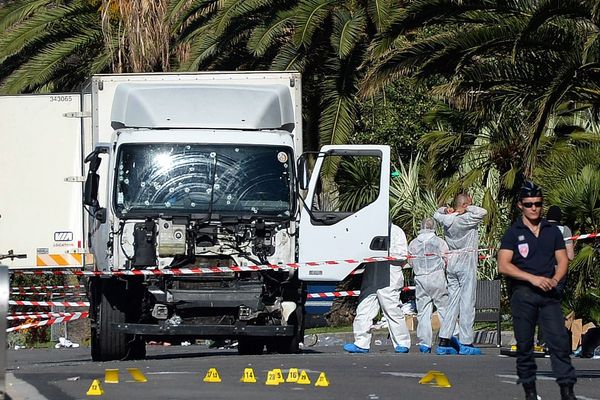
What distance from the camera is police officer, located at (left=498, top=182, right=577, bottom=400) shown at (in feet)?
34.1

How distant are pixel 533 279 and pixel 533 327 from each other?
0.36 metres

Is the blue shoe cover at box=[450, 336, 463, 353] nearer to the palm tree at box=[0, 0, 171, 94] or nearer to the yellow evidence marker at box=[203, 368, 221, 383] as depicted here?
the yellow evidence marker at box=[203, 368, 221, 383]

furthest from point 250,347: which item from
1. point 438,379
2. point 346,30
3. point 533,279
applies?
point 533,279

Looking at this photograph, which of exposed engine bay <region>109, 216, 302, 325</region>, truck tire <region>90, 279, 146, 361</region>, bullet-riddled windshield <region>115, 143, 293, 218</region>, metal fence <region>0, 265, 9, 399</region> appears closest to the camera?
metal fence <region>0, 265, 9, 399</region>

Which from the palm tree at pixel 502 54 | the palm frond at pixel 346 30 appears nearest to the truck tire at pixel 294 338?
the palm tree at pixel 502 54

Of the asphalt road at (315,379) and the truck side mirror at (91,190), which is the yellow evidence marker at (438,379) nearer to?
the asphalt road at (315,379)

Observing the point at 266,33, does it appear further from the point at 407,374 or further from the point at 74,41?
the point at 407,374

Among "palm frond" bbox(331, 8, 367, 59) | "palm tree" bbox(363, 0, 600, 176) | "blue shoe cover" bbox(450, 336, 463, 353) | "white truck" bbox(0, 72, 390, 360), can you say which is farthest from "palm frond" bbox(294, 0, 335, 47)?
"blue shoe cover" bbox(450, 336, 463, 353)

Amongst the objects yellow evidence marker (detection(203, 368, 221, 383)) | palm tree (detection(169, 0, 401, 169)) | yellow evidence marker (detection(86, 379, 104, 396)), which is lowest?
yellow evidence marker (detection(203, 368, 221, 383))

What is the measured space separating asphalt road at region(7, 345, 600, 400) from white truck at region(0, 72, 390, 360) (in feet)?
1.85

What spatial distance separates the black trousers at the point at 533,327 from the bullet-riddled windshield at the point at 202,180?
18.6 ft

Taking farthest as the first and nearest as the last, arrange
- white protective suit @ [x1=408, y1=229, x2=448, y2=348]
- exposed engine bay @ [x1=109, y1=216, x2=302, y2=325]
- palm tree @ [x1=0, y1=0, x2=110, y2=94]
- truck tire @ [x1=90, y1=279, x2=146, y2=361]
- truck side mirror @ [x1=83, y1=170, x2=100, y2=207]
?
1. palm tree @ [x1=0, y1=0, x2=110, y2=94]
2. white protective suit @ [x1=408, y1=229, x2=448, y2=348]
3. truck side mirror @ [x1=83, y1=170, x2=100, y2=207]
4. truck tire @ [x1=90, y1=279, x2=146, y2=361]
5. exposed engine bay @ [x1=109, y1=216, x2=302, y2=325]

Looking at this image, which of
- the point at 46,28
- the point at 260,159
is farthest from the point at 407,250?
the point at 46,28

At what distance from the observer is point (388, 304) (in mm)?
17219
